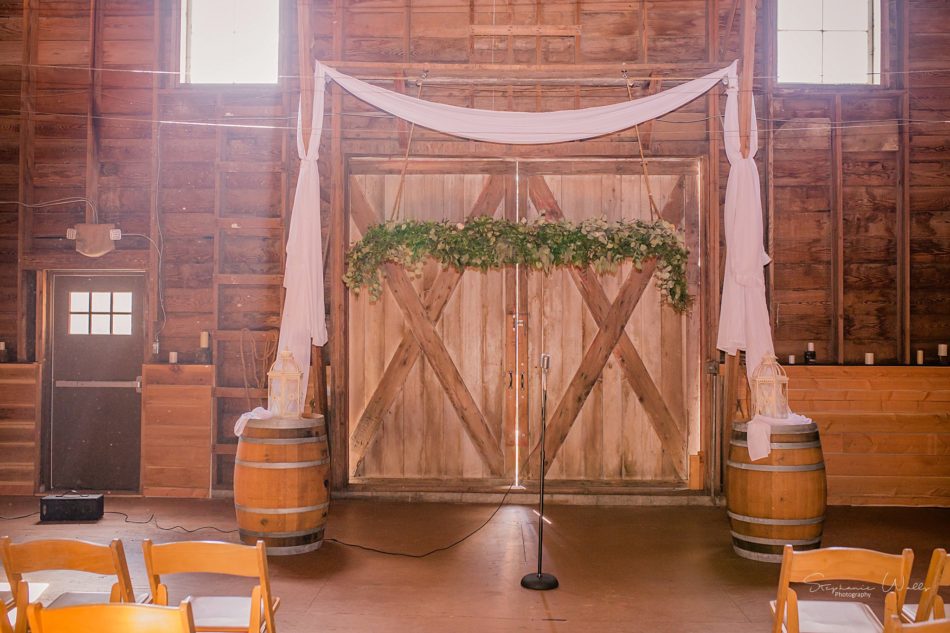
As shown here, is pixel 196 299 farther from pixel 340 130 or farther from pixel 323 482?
pixel 323 482

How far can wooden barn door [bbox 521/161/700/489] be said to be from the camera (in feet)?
23.7

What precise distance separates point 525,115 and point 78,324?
15.5ft

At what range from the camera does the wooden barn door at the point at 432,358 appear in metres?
7.27

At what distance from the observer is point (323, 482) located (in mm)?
5438

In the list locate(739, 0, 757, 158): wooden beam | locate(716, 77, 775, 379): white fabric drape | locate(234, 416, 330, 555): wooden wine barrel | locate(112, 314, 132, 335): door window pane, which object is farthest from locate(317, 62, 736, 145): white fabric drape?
locate(112, 314, 132, 335): door window pane

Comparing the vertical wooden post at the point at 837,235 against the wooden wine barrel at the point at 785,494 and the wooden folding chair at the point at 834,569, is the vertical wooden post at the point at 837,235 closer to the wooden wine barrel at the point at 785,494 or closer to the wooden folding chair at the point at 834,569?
the wooden wine barrel at the point at 785,494

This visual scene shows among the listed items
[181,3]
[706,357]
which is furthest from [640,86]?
[181,3]

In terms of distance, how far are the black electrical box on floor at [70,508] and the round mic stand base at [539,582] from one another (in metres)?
3.73

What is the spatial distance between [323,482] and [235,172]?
3.39 metres

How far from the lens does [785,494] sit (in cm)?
500

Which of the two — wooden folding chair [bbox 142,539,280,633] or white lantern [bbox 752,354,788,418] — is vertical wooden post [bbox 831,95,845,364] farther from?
wooden folding chair [bbox 142,539,280,633]

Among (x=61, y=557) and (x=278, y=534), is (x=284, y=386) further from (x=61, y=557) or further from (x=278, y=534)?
(x=61, y=557)

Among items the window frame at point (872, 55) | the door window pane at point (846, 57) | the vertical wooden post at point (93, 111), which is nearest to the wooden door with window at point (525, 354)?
the window frame at point (872, 55)

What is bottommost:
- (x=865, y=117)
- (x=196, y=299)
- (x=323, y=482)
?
(x=323, y=482)
